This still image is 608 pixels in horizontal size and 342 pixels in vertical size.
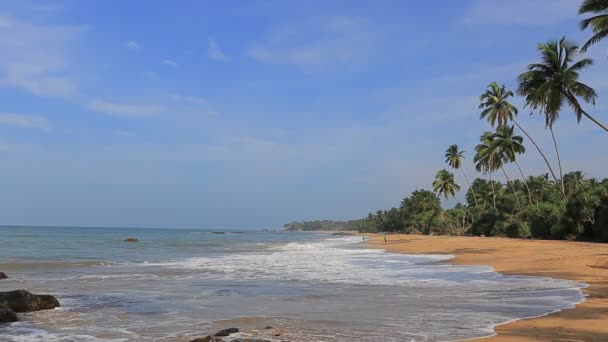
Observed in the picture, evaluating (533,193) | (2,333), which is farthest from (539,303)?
(533,193)

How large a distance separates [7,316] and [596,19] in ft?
90.3

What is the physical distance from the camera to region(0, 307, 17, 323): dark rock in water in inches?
368

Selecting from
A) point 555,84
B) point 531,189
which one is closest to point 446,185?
point 531,189

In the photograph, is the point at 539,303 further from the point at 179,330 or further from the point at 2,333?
the point at 2,333

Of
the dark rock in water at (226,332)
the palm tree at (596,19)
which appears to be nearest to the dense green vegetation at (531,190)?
the palm tree at (596,19)

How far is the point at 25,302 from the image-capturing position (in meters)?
10.5

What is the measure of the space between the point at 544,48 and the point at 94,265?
3080 cm

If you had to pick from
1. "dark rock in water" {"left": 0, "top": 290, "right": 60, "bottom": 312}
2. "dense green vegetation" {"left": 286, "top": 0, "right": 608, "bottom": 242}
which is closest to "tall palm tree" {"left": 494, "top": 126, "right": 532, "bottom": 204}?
"dense green vegetation" {"left": 286, "top": 0, "right": 608, "bottom": 242}

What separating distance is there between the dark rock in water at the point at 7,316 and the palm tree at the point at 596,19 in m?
27.2

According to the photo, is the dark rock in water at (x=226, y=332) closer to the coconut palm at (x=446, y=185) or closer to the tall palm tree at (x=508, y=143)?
the tall palm tree at (x=508, y=143)

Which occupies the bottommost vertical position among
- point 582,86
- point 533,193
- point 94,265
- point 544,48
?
point 94,265

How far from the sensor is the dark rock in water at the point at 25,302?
10.4 m

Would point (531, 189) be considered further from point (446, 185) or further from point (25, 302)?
point (25, 302)

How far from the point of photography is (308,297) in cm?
1220
